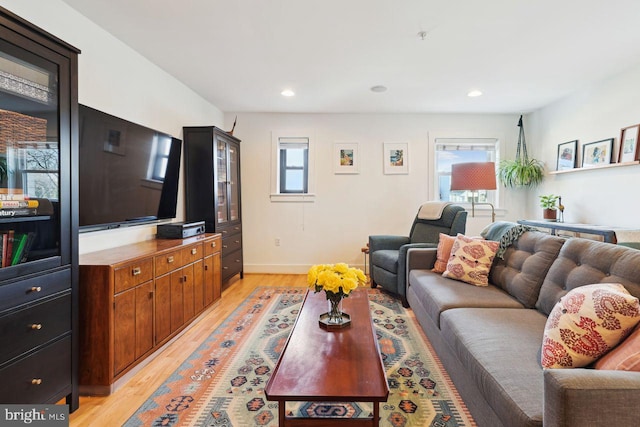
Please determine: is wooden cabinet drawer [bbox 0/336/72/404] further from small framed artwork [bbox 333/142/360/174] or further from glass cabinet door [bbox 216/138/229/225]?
small framed artwork [bbox 333/142/360/174]

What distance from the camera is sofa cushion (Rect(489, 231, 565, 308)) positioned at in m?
1.99

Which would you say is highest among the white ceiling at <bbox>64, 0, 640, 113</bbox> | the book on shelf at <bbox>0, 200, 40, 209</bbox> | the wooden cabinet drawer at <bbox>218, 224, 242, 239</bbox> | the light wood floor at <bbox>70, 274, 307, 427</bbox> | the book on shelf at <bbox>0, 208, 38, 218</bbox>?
the white ceiling at <bbox>64, 0, 640, 113</bbox>

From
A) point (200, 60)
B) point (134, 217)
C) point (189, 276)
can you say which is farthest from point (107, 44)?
point (189, 276)

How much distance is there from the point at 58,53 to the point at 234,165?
112 inches

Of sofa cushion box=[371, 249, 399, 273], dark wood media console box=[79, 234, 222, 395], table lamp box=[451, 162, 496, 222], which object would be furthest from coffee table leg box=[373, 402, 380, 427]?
table lamp box=[451, 162, 496, 222]

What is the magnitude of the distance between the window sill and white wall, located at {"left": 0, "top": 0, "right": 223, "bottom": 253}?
1.47 meters

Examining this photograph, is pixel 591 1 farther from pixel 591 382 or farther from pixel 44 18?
pixel 44 18

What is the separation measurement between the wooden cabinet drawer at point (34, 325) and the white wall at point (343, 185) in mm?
3191

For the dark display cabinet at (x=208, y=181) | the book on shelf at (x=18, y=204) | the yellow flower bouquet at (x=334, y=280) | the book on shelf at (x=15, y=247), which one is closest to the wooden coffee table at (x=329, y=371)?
the yellow flower bouquet at (x=334, y=280)

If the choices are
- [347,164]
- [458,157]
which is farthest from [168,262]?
[458,157]

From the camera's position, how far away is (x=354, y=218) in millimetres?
4805

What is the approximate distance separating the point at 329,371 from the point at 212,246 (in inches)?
87.9

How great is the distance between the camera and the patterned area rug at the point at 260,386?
5.39 feet

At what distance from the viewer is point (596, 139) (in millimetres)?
3605
